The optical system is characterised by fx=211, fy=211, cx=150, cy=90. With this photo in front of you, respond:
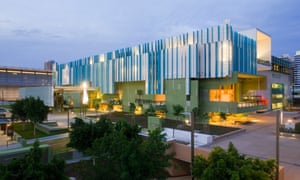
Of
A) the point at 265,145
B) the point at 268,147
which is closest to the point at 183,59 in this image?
the point at 265,145

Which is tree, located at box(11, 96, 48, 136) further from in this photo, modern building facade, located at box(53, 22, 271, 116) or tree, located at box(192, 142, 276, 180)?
tree, located at box(192, 142, 276, 180)

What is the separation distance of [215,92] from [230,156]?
23.3 m

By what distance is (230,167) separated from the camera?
7176 mm

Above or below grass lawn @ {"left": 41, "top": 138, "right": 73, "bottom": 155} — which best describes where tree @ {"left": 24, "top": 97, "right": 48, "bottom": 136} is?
above

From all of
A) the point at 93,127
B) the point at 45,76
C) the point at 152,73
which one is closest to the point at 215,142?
the point at 93,127

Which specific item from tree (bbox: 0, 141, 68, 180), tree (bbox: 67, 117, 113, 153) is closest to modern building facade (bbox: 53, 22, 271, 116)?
tree (bbox: 67, 117, 113, 153)

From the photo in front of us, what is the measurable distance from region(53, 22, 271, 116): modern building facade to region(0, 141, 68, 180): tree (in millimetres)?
24049

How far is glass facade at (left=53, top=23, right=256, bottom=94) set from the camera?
27.3 metres

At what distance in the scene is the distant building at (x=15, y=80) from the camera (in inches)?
2602

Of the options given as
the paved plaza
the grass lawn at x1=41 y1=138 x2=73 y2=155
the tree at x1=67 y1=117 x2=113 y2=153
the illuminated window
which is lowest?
the grass lawn at x1=41 y1=138 x2=73 y2=155

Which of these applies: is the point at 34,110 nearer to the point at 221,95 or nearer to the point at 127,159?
the point at 127,159

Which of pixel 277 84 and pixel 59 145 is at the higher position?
pixel 277 84

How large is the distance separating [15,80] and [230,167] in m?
77.9

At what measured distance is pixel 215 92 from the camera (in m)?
29.6
